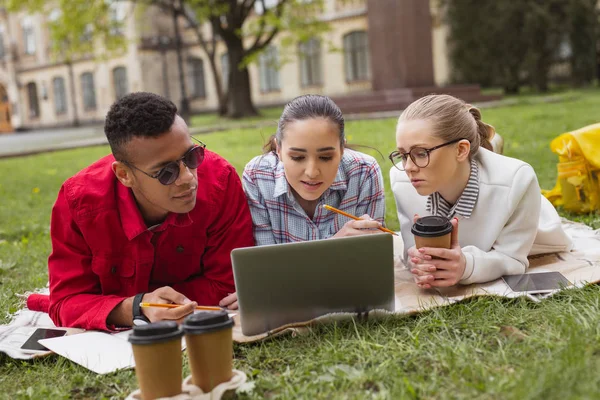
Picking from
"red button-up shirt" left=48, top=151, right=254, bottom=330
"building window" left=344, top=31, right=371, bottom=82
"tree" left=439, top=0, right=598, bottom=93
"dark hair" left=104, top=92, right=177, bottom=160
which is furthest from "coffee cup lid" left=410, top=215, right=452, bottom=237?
"building window" left=344, top=31, right=371, bottom=82

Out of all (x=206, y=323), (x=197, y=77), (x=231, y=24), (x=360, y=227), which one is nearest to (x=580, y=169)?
(x=360, y=227)

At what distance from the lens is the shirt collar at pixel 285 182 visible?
3191 mm

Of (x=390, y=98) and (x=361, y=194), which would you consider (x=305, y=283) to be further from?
(x=390, y=98)

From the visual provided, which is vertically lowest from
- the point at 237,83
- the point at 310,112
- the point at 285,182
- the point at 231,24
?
the point at 285,182

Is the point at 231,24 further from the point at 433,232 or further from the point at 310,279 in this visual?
the point at 310,279

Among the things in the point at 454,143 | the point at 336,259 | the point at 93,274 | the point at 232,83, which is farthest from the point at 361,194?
the point at 232,83

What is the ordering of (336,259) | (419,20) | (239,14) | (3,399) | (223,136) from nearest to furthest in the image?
(3,399)
(336,259)
(223,136)
(419,20)
(239,14)

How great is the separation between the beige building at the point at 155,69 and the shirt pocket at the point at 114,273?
59.3 ft

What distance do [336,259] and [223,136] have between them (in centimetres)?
996

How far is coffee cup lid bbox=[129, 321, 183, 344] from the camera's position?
194 cm

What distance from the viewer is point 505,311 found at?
2627 mm

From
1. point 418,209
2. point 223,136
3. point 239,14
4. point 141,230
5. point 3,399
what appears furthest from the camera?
point 239,14

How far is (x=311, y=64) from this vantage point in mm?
Answer: 28391

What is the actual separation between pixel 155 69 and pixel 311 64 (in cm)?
837
